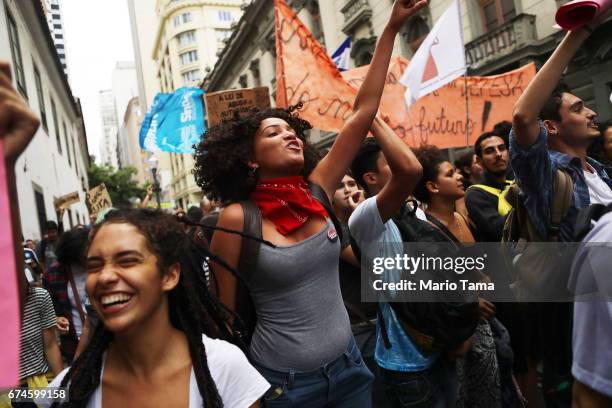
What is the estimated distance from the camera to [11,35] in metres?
10.5

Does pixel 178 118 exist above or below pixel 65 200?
above

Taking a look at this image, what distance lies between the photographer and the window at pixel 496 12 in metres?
12.6

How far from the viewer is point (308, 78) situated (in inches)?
212

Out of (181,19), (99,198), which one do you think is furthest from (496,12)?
(181,19)

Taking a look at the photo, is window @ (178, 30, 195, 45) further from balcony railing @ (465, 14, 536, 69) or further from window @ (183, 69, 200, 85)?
balcony railing @ (465, 14, 536, 69)

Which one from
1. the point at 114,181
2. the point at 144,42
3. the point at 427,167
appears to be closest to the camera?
the point at 427,167

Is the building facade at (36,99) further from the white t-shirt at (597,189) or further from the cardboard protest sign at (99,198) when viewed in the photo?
the white t-shirt at (597,189)

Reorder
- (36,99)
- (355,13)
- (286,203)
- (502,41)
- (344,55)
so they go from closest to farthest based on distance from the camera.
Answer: (286,203) < (344,55) < (502,41) < (36,99) < (355,13)

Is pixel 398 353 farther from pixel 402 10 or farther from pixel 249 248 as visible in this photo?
pixel 402 10

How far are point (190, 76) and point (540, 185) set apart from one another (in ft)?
195

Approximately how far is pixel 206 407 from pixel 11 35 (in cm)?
1145

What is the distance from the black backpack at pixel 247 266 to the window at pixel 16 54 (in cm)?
1001

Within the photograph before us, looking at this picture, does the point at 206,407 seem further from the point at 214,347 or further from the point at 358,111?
the point at 358,111

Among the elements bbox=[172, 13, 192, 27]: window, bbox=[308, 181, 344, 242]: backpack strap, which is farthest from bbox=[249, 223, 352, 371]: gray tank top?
bbox=[172, 13, 192, 27]: window
